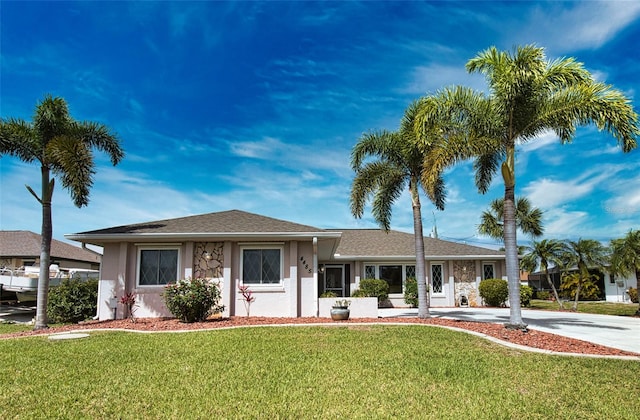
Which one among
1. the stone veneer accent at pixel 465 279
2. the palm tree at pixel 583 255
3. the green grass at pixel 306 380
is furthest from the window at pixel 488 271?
the green grass at pixel 306 380

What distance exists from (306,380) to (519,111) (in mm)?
9200

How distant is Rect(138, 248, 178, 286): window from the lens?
1484 cm

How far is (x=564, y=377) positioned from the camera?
663cm

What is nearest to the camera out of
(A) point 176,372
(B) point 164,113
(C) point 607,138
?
(A) point 176,372

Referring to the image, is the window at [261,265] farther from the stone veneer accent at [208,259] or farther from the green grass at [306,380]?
the green grass at [306,380]

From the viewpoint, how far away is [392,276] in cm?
2359

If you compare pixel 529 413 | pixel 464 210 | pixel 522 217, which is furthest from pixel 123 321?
pixel 464 210

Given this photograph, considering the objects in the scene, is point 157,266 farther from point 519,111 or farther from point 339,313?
point 519,111

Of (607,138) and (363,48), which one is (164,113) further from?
(607,138)

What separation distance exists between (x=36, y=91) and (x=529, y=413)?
17.5 meters

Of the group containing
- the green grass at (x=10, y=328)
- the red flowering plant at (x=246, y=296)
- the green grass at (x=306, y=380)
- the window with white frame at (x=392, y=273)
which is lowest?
the green grass at (x=10, y=328)

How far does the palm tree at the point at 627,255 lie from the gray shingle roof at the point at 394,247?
5.11 m

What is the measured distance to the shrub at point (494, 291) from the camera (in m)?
22.3

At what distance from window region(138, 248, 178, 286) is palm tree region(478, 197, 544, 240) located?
18.4 m
